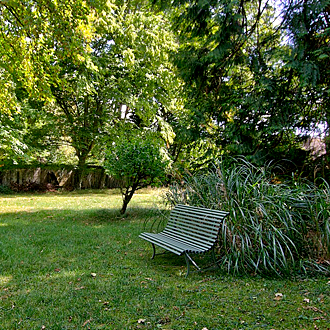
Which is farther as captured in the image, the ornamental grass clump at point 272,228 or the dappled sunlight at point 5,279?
the ornamental grass clump at point 272,228

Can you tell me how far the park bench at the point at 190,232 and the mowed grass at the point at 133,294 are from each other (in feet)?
1.28

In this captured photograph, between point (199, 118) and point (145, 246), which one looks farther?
→ point (199, 118)

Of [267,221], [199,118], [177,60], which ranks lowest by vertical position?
[267,221]

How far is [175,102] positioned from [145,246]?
13.1 m

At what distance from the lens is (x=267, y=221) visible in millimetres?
4336

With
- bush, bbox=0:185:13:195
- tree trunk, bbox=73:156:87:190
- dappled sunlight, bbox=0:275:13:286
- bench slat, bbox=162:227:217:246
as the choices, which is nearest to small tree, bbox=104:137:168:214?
bench slat, bbox=162:227:217:246

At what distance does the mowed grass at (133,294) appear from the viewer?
111 inches

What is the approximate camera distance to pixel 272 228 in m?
4.34

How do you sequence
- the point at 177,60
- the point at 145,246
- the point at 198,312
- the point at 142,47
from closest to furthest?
the point at 198,312, the point at 145,246, the point at 177,60, the point at 142,47

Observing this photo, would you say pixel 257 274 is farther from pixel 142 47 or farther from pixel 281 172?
pixel 142 47

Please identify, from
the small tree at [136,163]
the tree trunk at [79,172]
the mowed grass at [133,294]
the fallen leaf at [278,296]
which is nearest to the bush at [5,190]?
the tree trunk at [79,172]

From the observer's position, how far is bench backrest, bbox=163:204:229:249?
14.1ft

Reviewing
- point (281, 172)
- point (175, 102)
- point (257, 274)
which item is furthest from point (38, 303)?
point (175, 102)

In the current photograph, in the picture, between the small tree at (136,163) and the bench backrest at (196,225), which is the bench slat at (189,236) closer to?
the bench backrest at (196,225)
